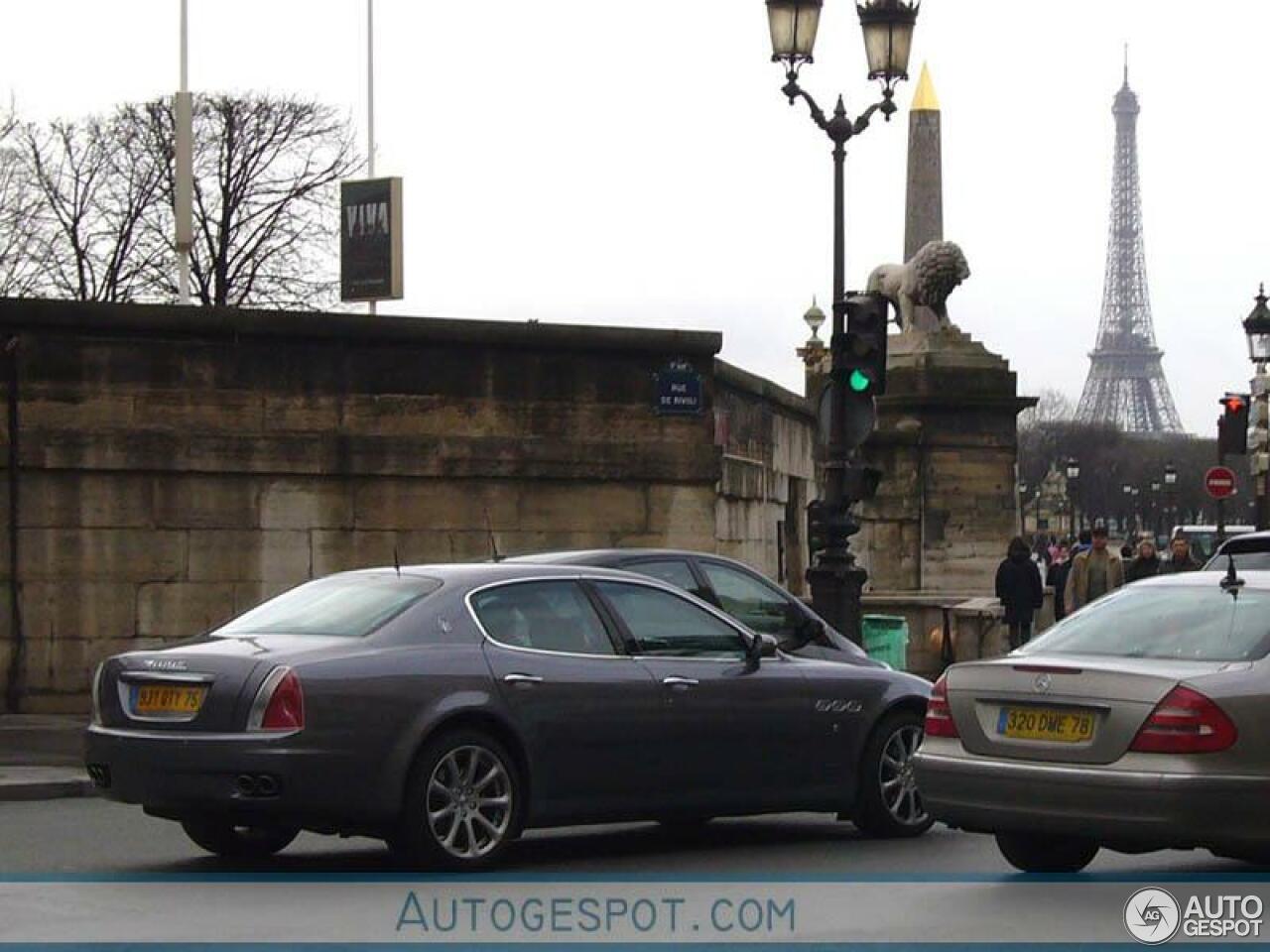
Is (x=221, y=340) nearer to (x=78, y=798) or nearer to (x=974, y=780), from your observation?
(x=78, y=798)

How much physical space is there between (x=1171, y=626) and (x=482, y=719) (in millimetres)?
2990

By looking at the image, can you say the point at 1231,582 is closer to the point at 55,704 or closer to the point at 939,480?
the point at 55,704

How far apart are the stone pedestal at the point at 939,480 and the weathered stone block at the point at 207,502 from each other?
2300cm

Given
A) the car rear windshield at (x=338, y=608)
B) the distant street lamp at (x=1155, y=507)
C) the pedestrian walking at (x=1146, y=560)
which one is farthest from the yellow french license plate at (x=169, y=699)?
the distant street lamp at (x=1155, y=507)

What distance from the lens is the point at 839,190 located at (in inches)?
877

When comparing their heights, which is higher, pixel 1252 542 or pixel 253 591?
pixel 1252 542

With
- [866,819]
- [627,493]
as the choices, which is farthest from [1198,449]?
[866,819]

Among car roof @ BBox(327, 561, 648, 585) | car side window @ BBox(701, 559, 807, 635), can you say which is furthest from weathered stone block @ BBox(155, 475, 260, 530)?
car roof @ BBox(327, 561, 648, 585)

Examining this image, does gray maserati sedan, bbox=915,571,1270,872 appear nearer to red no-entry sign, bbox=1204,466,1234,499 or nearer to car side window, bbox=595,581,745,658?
car side window, bbox=595,581,745,658

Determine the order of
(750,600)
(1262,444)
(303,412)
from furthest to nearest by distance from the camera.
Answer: (1262,444), (303,412), (750,600)

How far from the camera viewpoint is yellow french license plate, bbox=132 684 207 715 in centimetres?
1098

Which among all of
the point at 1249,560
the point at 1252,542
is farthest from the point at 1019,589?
the point at 1252,542

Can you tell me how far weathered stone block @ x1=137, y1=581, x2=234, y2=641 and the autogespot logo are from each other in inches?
504

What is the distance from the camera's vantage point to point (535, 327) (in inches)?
915
